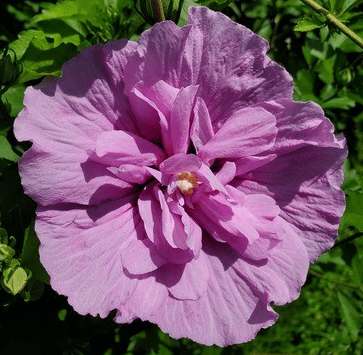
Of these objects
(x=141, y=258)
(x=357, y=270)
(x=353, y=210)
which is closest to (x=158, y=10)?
(x=141, y=258)

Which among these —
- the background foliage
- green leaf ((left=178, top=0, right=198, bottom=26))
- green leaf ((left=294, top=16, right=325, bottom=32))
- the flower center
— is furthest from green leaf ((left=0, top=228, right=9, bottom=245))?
green leaf ((left=294, top=16, right=325, bottom=32))

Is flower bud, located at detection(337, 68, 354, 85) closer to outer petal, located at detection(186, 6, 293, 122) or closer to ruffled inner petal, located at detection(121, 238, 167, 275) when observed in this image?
outer petal, located at detection(186, 6, 293, 122)

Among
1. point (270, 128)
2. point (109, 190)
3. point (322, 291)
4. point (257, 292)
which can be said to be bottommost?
point (322, 291)

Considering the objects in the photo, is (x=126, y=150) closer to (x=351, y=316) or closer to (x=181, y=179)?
(x=181, y=179)

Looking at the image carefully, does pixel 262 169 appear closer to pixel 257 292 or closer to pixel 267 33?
pixel 257 292

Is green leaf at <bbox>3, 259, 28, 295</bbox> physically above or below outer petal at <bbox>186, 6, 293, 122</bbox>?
below

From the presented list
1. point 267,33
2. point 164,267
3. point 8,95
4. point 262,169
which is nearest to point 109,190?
point 164,267
